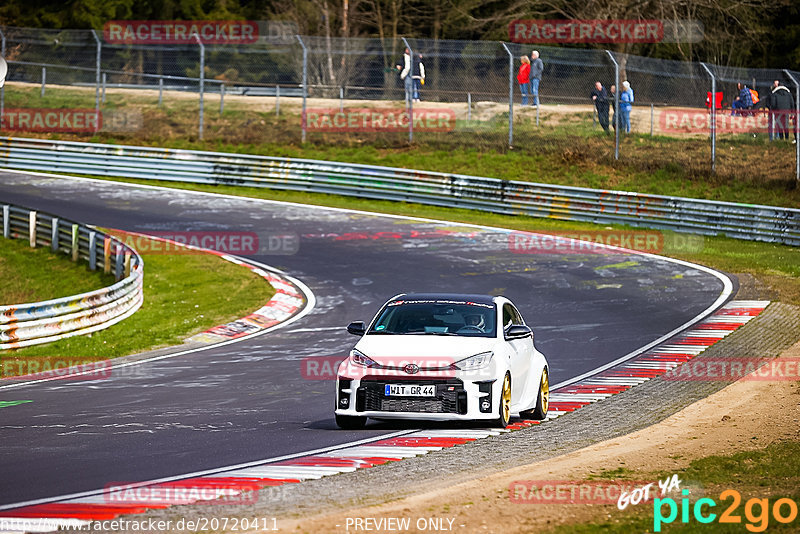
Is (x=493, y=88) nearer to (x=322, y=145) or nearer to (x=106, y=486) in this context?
(x=322, y=145)

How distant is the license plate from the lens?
10.6 metres

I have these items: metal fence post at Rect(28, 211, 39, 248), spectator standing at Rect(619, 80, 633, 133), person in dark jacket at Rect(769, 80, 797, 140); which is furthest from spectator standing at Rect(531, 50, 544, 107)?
metal fence post at Rect(28, 211, 39, 248)

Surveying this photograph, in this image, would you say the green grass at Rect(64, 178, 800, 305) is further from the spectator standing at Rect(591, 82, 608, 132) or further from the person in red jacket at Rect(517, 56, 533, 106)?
the person in red jacket at Rect(517, 56, 533, 106)

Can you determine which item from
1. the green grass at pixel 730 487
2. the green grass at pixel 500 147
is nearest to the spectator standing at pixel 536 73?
the green grass at pixel 500 147

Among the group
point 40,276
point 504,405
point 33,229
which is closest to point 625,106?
point 33,229

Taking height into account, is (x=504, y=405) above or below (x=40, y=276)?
above

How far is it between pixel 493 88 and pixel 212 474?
27.5m

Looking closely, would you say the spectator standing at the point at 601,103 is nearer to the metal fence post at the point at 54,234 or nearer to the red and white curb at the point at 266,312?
the red and white curb at the point at 266,312

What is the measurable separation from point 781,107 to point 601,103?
5043 millimetres

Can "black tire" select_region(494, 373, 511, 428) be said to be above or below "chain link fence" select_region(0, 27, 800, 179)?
below

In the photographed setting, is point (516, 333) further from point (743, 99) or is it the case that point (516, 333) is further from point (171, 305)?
point (743, 99)

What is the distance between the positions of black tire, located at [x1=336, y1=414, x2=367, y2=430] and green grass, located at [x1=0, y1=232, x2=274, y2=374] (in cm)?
780

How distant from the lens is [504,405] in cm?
1092

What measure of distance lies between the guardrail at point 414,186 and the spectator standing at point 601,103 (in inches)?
151
